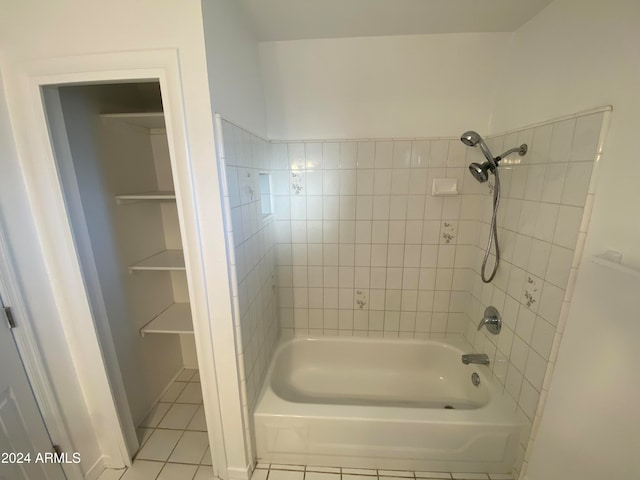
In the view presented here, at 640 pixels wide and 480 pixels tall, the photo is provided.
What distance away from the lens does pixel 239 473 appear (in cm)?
135

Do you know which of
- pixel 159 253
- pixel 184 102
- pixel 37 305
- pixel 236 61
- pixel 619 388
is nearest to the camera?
pixel 619 388

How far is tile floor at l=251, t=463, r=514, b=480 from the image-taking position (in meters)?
1.38

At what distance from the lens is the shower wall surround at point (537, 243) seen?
1.04 m

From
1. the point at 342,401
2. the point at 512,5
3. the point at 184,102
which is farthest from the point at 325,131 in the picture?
the point at 342,401

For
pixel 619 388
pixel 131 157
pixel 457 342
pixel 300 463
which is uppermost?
pixel 131 157

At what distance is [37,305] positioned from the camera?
3.63ft

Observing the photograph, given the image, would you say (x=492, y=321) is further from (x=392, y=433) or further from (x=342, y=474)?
(x=342, y=474)

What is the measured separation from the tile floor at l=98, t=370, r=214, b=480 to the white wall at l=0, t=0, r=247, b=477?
0.76 meters

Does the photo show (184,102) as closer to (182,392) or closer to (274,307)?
(274,307)

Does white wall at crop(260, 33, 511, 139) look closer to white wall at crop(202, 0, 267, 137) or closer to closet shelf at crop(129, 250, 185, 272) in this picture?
white wall at crop(202, 0, 267, 137)

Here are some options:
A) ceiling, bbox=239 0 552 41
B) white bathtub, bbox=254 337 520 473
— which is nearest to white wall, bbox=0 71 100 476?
white bathtub, bbox=254 337 520 473

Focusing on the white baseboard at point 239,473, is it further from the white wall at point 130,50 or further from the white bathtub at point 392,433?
the white wall at point 130,50

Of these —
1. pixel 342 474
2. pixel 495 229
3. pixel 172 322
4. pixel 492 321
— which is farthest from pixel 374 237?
pixel 172 322

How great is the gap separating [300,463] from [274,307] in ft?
2.94
